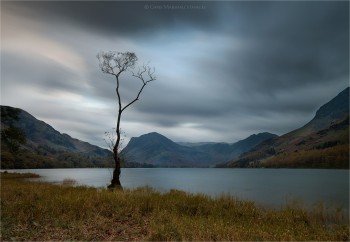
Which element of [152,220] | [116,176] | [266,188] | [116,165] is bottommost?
[266,188]

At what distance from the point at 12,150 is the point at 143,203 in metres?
56.4

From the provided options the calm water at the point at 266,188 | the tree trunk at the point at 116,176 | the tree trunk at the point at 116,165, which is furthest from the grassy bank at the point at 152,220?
the tree trunk at the point at 116,165

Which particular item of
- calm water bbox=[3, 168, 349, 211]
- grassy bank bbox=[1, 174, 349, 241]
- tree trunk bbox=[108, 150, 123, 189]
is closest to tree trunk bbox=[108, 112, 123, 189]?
tree trunk bbox=[108, 150, 123, 189]

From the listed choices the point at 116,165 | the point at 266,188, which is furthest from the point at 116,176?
the point at 266,188

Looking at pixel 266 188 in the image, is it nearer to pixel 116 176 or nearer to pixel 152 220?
pixel 116 176

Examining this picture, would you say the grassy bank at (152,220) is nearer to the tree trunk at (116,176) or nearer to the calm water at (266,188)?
the calm water at (266,188)

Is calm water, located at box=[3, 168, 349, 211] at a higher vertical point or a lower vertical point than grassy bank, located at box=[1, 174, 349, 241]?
Answer: lower

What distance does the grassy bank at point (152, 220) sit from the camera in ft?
43.6

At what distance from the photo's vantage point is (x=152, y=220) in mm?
15453

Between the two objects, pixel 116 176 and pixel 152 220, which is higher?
pixel 116 176

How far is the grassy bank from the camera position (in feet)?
43.6

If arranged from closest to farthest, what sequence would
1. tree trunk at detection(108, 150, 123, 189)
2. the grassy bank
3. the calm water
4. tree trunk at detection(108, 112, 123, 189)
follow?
1. the grassy bank
2. tree trunk at detection(108, 150, 123, 189)
3. tree trunk at detection(108, 112, 123, 189)
4. the calm water

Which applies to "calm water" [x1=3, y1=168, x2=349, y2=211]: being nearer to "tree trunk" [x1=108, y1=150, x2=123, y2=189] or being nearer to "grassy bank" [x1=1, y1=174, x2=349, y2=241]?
"grassy bank" [x1=1, y1=174, x2=349, y2=241]

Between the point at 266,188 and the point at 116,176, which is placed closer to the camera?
the point at 116,176
